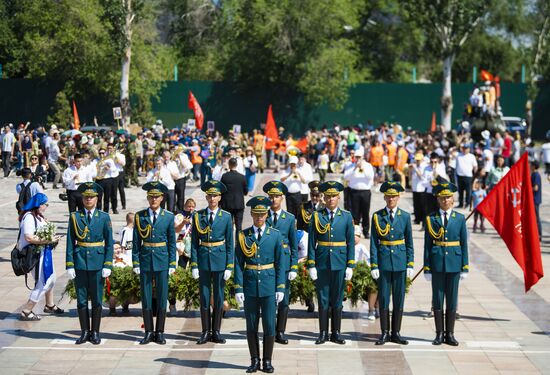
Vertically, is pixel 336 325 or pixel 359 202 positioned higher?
pixel 359 202

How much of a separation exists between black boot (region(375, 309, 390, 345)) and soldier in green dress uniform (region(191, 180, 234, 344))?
1801 millimetres

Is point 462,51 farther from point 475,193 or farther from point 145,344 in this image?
point 145,344

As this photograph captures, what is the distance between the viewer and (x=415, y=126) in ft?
191

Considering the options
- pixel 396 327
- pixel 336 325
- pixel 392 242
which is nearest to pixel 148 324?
pixel 336 325

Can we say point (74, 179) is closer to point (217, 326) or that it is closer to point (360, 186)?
point (360, 186)

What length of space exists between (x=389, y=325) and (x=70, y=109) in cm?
4212

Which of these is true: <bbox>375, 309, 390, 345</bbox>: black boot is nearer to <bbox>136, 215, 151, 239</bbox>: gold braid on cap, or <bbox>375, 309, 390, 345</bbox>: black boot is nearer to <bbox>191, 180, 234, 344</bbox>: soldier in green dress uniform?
<bbox>191, 180, 234, 344</bbox>: soldier in green dress uniform

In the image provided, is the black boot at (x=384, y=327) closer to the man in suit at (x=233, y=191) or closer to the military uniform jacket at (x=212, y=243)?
the military uniform jacket at (x=212, y=243)

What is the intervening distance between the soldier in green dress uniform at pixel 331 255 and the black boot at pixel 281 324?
41 centimetres

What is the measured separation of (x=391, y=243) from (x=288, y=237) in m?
1.18

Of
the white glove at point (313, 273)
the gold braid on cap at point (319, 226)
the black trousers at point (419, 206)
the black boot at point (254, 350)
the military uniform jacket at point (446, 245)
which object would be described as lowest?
the black trousers at point (419, 206)

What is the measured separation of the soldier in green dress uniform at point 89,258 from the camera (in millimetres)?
13617

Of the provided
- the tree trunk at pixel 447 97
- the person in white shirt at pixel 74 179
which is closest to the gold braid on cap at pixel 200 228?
the person in white shirt at pixel 74 179

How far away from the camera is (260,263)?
12.6m
